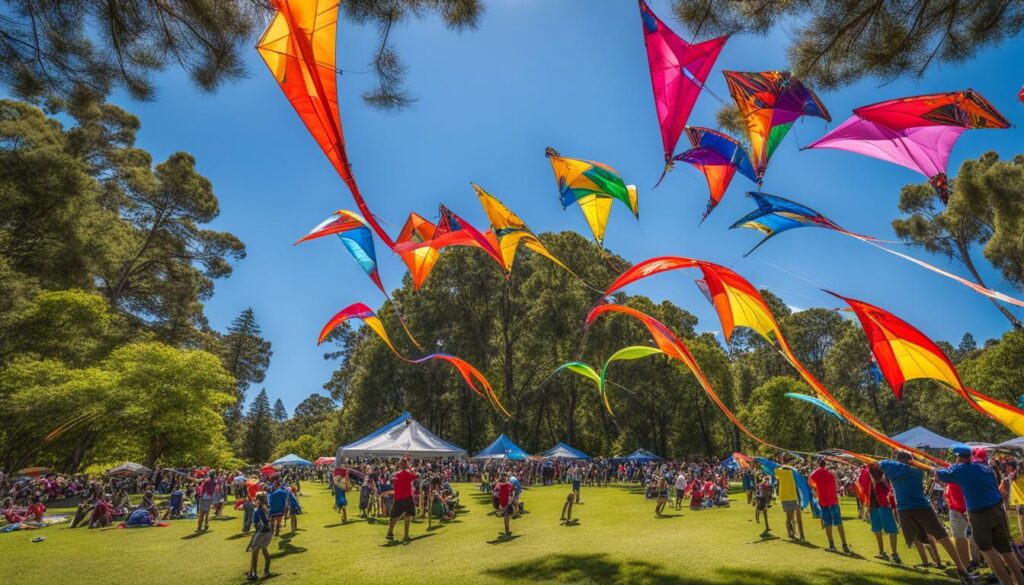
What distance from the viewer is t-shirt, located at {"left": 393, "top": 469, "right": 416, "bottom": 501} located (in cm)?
947

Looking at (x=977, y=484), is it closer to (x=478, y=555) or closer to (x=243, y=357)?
(x=478, y=555)

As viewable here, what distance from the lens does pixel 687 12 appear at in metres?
5.95

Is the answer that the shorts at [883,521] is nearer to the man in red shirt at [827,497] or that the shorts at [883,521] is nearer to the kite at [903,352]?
the man in red shirt at [827,497]

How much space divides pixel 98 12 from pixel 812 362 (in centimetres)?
4891

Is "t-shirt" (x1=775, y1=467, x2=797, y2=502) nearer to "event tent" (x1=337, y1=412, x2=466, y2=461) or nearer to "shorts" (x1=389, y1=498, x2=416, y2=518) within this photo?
"shorts" (x1=389, y1=498, x2=416, y2=518)

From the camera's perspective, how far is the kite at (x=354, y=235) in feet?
40.3

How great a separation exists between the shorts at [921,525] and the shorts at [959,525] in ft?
0.33

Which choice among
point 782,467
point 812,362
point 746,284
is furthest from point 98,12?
point 812,362

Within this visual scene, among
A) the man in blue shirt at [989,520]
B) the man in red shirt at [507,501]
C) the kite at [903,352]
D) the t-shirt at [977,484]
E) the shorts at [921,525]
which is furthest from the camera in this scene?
the man in red shirt at [507,501]

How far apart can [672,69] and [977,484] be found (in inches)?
206

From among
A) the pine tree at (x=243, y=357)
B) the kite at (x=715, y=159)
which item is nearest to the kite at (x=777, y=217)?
the kite at (x=715, y=159)

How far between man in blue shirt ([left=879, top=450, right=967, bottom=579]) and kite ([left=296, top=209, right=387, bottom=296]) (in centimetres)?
982

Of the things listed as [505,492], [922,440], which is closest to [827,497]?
[505,492]

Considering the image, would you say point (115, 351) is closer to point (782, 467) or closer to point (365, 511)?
point (365, 511)
